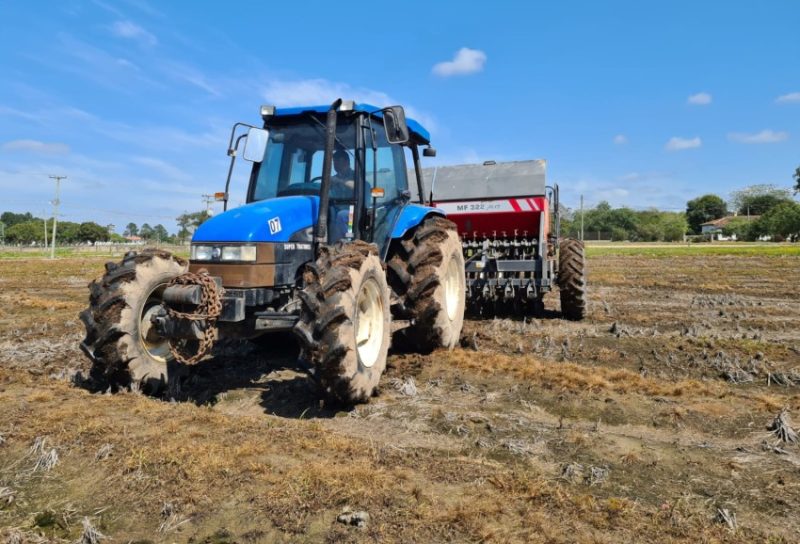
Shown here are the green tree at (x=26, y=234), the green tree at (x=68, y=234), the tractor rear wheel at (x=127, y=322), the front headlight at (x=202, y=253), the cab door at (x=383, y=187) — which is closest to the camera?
→ the tractor rear wheel at (x=127, y=322)

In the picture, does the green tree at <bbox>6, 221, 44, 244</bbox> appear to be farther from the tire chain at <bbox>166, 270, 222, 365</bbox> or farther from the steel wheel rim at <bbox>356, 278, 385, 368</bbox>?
the steel wheel rim at <bbox>356, 278, 385, 368</bbox>

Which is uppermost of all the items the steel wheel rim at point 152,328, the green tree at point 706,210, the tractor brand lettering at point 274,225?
the green tree at point 706,210

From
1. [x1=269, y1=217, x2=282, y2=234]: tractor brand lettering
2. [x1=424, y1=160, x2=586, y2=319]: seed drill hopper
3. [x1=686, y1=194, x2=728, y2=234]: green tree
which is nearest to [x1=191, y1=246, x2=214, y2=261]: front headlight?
[x1=269, y1=217, x2=282, y2=234]: tractor brand lettering

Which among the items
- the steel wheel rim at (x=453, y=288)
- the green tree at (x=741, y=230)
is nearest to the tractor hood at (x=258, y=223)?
the steel wheel rim at (x=453, y=288)

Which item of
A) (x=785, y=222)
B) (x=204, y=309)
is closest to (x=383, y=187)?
(x=204, y=309)

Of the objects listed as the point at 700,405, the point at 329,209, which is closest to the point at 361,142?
the point at 329,209

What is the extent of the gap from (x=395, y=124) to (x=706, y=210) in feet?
434

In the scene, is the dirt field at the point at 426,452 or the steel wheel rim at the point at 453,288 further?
the steel wheel rim at the point at 453,288

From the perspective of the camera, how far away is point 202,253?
203 inches

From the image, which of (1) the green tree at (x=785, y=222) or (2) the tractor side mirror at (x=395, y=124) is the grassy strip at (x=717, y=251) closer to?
(1) the green tree at (x=785, y=222)

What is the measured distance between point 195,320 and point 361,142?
7.95 feet

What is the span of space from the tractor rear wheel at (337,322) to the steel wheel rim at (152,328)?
67.2 inches

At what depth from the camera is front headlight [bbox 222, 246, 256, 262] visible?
500cm

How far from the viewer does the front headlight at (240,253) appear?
5.00 m
